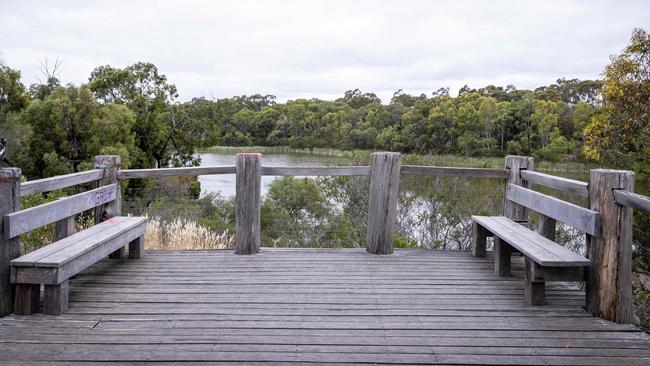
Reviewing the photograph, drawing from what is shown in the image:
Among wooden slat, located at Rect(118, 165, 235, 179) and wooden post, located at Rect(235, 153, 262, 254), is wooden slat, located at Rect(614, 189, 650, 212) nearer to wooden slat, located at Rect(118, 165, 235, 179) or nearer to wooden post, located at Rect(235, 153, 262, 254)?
wooden post, located at Rect(235, 153, 262, 254)

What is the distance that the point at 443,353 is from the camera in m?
3.27

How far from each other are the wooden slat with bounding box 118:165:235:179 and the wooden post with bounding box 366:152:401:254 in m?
1.63

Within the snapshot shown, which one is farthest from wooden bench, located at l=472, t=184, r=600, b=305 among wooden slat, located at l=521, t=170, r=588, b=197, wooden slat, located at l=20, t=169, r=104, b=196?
wooden slat, located at l=20, t=169, r=104, b=196

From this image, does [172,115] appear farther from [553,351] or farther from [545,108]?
[553,351]

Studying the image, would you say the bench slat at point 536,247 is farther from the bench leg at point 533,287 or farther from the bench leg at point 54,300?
the bench leg at point 54,300

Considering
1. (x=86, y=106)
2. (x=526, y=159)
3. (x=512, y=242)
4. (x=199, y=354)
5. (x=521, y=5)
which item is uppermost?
(x=521, y=5)

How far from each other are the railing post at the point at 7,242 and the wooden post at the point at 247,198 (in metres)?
2.37

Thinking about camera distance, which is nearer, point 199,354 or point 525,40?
point 199,354

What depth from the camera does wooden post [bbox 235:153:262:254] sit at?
602 centimetres

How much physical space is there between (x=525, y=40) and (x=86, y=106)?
61.9 ft

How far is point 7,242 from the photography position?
392 centimetres

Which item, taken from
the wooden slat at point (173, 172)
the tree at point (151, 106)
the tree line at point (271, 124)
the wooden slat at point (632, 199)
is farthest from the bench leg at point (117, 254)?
the tree at point (151, 106)

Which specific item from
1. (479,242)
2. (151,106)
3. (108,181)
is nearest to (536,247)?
(479,242)

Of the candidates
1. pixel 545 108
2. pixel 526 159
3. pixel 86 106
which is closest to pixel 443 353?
pixel 526 159
